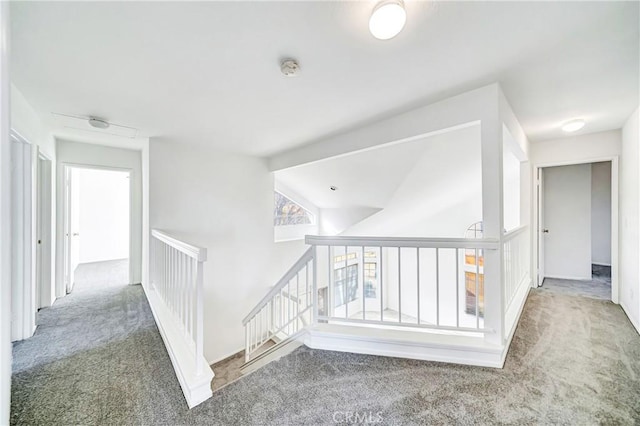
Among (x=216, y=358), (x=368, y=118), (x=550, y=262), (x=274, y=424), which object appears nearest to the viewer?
(x=274, y=424)

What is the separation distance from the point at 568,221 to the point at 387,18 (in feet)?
17.5

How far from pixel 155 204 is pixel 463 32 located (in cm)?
379

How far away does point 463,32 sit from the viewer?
1514 millimetres

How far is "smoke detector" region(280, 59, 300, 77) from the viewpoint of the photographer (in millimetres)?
1734

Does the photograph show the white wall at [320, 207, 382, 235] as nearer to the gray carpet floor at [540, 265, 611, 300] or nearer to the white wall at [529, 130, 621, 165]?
the white wall at [529, 130, 621, 165]

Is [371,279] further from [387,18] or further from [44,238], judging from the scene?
[387,18]

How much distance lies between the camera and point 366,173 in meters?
3.89

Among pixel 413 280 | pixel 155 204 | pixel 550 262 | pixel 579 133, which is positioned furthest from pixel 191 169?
pixel 550 262

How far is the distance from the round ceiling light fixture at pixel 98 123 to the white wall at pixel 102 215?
3.22 metres

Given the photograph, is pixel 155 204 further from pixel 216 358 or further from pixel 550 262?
pixel 550 262

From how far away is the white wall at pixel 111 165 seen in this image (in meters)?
3.34

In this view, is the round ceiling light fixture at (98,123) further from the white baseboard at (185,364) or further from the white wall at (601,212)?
the white wall at (601,212)

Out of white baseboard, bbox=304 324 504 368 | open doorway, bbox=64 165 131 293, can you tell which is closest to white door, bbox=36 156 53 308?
open doorway, bbox=64 165 131 293

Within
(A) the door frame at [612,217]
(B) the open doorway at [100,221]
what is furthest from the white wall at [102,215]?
(A) the door frame at [612,217]
